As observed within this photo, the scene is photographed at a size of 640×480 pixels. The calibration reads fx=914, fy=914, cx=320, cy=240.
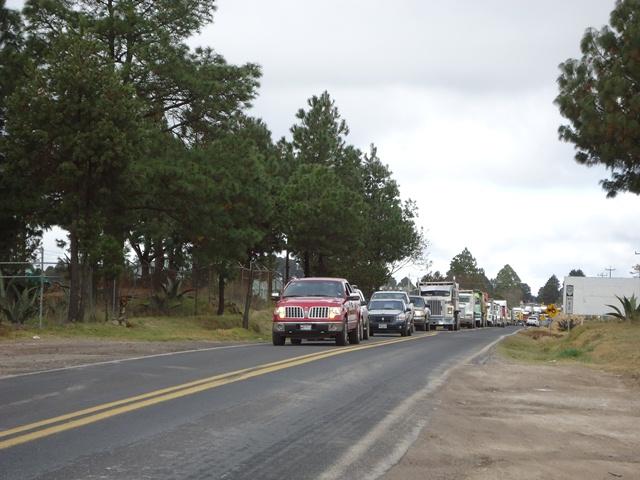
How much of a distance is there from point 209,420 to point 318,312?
49.2 feet

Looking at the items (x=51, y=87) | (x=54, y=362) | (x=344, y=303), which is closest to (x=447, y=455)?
(x=54, y=362)

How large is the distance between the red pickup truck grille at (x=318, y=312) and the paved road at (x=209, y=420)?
7.97 meters

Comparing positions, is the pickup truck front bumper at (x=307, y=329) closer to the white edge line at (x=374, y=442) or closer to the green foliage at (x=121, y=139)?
the green foliage at (x=121, y=139)

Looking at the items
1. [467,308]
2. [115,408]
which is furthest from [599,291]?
[115,408]

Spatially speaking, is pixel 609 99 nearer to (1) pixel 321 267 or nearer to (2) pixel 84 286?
(2) pixel 84 286

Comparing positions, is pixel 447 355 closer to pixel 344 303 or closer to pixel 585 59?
pixel 344 303

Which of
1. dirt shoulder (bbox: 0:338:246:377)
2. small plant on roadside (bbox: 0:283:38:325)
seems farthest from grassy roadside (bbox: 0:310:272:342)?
dirt shoulder (bbox: 0:338:246:377)

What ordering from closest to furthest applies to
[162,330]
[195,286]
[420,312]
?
[162,330] → [195,286] → [420,312]

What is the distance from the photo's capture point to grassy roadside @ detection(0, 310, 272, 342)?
1007 inches

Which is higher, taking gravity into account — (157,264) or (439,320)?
(157,264)

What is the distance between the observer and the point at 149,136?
1186 inches

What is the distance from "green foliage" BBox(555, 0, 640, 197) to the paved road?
44.3 ft

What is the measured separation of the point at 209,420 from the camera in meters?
9.41

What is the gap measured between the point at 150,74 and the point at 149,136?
9.96ft
